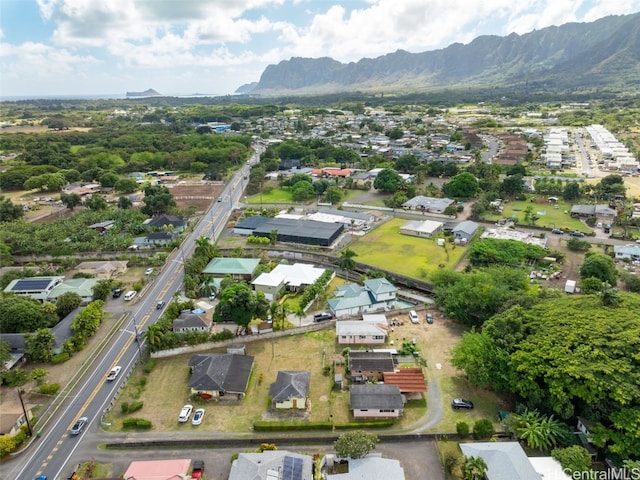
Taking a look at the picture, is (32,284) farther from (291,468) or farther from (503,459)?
(503,459)

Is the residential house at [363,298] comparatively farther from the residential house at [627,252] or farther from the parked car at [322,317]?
the residential house at [627,252]

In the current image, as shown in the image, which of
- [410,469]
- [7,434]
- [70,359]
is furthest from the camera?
[70,359]

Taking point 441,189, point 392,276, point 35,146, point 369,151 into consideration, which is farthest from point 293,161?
point 35,146

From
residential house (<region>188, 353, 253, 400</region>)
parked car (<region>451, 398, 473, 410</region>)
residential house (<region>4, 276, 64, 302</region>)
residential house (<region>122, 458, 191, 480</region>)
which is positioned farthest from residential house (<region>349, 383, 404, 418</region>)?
residential house (<region>4, 276, 64, 302</region>)

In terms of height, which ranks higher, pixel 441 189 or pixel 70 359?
pixel 70 359

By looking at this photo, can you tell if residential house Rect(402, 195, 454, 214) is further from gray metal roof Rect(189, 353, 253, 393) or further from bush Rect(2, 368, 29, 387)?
bush Rect(2, 368, 29, 387)

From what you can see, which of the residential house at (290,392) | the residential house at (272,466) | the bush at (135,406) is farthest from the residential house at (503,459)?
the bush at (135,406)

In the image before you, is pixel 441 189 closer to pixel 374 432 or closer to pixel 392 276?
pixel 392 276
